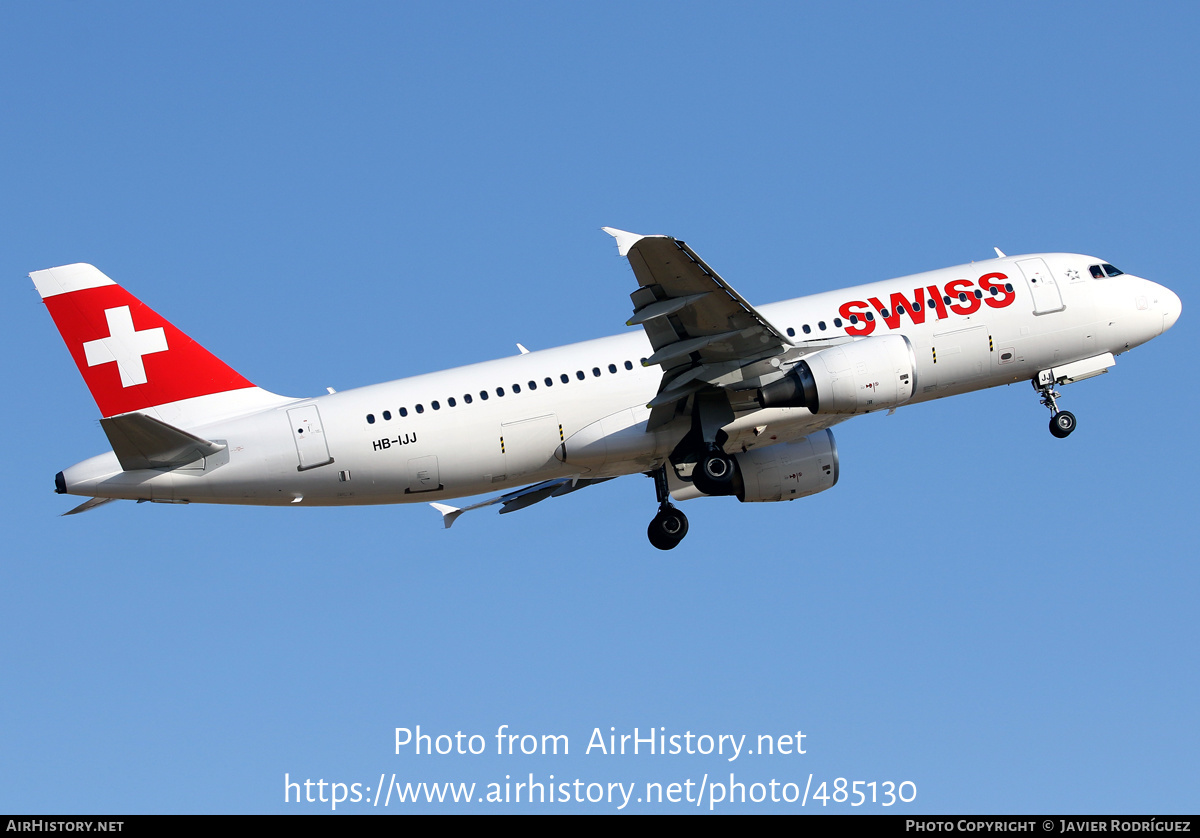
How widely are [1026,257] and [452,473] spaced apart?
17265 millimetres

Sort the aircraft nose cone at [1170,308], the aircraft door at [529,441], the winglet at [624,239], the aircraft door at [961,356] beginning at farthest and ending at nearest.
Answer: the aircraft nose cone at [1170,308] < the aircraft door at [961,356] < the aircraft door at [529,441] < the winglet at [624,239]

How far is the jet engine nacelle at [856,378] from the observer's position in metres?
32.0

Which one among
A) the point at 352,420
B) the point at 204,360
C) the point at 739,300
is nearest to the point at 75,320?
the point at 204,360

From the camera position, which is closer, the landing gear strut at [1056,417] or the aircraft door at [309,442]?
the aircraft door at [309,442]

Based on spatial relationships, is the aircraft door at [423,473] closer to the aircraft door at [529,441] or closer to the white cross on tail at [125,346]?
the aircraft door at [529,441]

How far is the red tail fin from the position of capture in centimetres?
3312

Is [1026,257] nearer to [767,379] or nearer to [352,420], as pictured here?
[767,379]

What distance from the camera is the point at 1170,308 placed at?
125ft

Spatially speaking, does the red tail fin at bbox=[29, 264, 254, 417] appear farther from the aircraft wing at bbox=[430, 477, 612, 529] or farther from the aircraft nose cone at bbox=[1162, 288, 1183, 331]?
the aircraft nose cone at bbox=[1162, 288, 1183, 331]

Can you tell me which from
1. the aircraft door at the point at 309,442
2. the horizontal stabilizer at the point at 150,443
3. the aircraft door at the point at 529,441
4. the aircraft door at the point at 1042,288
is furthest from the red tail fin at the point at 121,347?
the aircraft door at the point at 1042,288

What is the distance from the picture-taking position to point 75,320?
33219mm

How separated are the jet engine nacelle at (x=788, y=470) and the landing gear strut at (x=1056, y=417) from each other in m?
5.94
